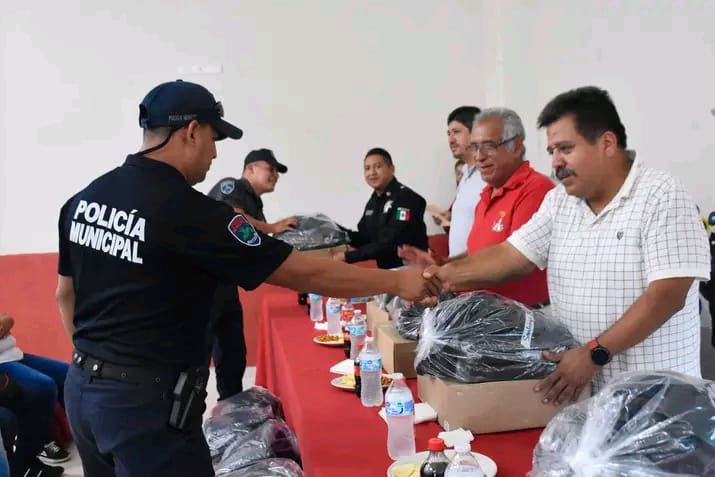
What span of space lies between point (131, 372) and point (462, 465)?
75 centimetres

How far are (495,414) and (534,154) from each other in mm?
3331

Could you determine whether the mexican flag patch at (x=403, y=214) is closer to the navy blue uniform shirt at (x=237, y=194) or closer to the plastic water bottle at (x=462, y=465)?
the navy blue uniform shirt at (x=237, y=194)

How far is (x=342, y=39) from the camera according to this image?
476 centimetres

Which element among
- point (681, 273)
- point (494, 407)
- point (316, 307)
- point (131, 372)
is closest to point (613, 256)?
point (681, 273)

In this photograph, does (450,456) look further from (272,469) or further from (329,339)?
(329,339)

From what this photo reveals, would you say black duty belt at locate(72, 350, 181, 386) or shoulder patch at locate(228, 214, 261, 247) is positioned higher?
shoulder patch at locate(228, 214, 261, 247)

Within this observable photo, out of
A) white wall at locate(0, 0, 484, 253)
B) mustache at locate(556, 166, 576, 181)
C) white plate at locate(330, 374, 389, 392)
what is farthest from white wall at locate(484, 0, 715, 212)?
white plate at locate(330, 374, 389, 392)

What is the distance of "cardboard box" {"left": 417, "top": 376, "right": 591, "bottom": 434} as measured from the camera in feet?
4.89

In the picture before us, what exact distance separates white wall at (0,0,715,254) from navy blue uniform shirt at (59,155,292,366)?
326cm

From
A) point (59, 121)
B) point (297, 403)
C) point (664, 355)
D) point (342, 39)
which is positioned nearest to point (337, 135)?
point (342, 39)

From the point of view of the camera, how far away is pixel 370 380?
1787 mm

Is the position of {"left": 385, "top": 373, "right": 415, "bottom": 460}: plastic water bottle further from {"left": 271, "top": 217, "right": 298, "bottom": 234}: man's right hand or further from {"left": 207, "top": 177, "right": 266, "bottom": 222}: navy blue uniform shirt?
{"left": 271, "top": 217, "right": 298, "bottom": 234}: man's right hand

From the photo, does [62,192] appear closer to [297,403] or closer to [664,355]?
[297,403]

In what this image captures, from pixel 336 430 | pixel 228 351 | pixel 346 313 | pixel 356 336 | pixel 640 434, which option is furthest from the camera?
pixel 228 351
